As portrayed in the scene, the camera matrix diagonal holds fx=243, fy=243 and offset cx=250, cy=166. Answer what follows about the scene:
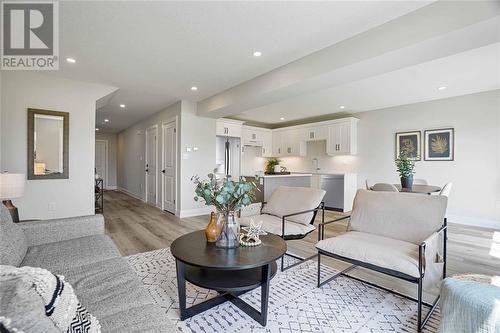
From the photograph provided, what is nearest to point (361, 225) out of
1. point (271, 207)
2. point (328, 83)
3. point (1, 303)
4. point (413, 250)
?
point (413, 250)

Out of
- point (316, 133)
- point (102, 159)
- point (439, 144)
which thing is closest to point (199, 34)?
point (316, 133)

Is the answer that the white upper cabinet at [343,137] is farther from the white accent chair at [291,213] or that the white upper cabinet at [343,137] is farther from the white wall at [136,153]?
the white wall at [136,153]

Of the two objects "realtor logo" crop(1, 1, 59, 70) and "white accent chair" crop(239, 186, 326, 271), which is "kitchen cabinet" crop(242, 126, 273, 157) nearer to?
"white accent chair" crop(239, 186, 326, 271)

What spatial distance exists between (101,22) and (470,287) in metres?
3.47

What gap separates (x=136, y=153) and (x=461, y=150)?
27.6 ft

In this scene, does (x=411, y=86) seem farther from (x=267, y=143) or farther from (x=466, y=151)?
(x=267, y=143)

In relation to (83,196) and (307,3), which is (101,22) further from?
(83,196)

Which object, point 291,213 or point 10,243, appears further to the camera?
point 291,213

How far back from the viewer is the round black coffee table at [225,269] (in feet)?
5.23

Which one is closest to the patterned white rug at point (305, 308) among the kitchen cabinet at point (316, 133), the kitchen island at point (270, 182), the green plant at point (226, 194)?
the green plant at point (226, 194)

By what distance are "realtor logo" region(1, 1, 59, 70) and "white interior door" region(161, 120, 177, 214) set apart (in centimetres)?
246

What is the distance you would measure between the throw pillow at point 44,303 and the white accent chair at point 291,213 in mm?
1829

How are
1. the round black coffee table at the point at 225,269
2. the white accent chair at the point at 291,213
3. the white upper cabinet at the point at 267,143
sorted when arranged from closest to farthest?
the round black coffee table at the point at 225,269 < the white accent chair at the point at 291,213 < the white upper cabinet at the point at 267,143

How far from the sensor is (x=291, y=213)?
2939 mm
